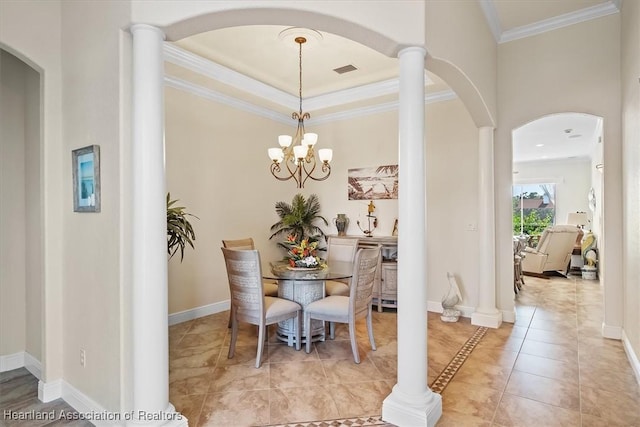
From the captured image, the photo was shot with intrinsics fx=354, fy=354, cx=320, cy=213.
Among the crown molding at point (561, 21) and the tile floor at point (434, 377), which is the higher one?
the crown molding at point (561, 21)

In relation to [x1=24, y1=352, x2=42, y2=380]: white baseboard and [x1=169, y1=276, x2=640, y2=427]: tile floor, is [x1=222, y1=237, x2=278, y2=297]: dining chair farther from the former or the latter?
[x1=24, y1=352, x2=42, y2=380]: white baseboard

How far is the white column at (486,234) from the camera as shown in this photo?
432 centimetres

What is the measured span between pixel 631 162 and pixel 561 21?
1.91 m

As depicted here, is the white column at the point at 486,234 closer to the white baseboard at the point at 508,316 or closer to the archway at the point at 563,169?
the white baseboard at the point at 508,316

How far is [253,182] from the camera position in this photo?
5.47m

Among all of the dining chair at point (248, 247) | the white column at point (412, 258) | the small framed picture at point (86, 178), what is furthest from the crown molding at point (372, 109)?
the small framed picture at point (86, 178)

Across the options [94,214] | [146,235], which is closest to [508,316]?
[146,235]

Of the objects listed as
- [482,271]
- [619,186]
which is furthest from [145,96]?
[619,186]

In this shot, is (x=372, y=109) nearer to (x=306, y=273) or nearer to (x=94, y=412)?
(x=306, y=273)

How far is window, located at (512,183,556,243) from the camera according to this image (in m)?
11.1

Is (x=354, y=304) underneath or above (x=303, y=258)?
underneath

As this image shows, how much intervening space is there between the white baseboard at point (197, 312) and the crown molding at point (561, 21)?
501 cm

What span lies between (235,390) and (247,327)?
1517mm

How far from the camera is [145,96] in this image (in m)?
2.01
